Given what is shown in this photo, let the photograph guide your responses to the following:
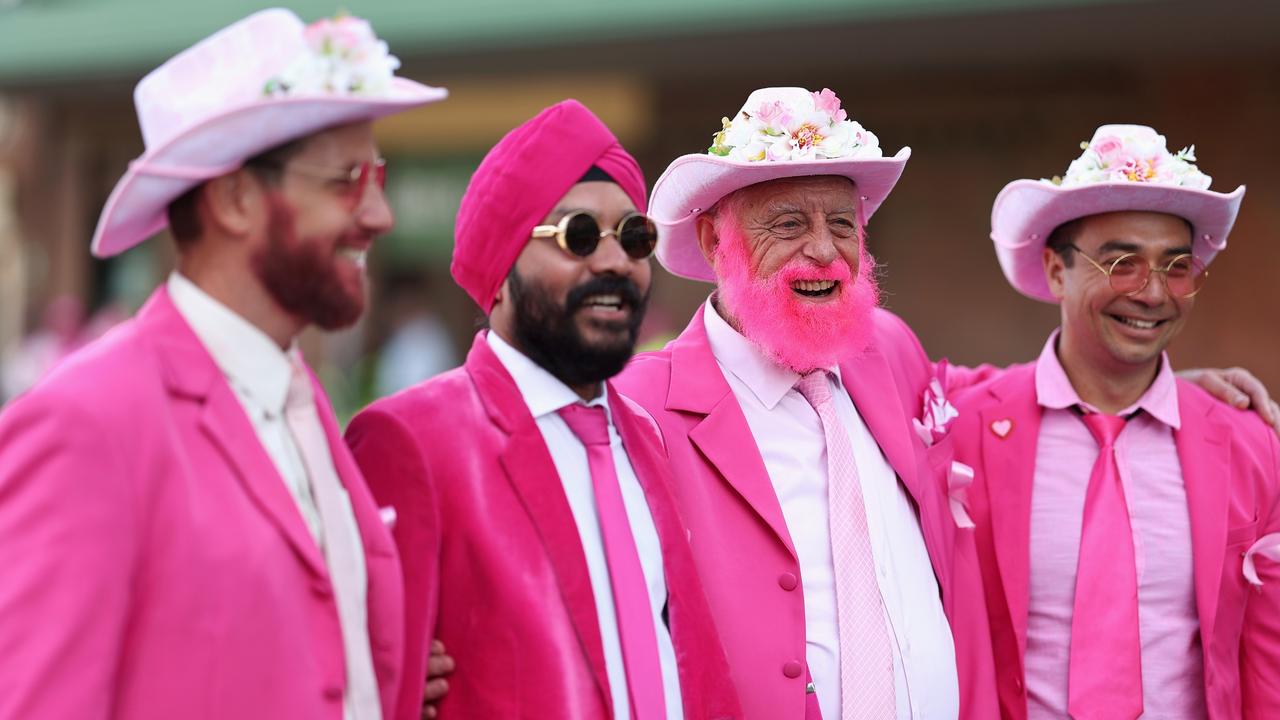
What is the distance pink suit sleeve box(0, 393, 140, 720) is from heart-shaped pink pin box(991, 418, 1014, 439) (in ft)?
8.88

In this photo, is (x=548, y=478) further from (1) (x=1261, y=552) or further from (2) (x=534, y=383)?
(1) (x=1261, y=552)

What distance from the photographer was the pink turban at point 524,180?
311 centimetres

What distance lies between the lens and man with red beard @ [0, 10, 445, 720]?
218 cm

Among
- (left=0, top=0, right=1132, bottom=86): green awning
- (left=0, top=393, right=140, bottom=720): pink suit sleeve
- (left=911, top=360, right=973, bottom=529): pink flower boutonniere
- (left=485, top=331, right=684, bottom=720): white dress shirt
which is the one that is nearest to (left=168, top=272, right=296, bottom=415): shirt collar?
(left=0, top=393, right=140, bottom=720): pink suit sleeve

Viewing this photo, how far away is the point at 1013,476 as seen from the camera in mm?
4070

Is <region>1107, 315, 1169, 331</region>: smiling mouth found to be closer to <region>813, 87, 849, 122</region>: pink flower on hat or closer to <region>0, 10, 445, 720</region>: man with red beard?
<region>813, 87, 849, 122</region>: pink flower on hat

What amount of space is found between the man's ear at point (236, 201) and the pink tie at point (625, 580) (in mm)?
917

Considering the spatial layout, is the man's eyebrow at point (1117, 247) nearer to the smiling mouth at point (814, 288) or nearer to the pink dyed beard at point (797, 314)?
the pink dyed beard at point (797, 314)

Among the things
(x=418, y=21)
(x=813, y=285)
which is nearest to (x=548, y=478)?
(x=813, y=285)

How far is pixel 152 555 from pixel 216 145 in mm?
726

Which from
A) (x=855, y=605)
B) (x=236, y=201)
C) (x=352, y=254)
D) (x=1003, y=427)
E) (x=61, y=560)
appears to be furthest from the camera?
(x=1003, y=427)

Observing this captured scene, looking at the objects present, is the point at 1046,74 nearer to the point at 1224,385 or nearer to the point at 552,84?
the point at 552,84

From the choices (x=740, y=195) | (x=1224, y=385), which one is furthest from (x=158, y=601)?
(x=1224, y=385)

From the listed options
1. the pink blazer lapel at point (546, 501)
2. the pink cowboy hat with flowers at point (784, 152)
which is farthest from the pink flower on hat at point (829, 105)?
the pink blazer lapel at point (546, 501)
